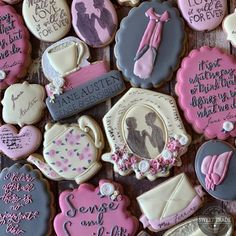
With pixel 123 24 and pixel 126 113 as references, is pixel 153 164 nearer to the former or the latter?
pixel 126 113

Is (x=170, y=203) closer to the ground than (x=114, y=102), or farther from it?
closer to the ground

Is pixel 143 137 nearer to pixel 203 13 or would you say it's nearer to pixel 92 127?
pixel 92 127

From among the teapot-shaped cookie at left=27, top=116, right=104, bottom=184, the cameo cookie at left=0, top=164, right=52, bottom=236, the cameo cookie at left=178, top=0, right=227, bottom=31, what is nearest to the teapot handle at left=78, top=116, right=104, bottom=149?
the teapot-shaped cookie at left=27, top=116, right=104, bottom=184

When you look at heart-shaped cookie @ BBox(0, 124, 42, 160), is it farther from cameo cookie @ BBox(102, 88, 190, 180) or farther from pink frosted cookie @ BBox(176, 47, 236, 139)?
pink frosted cookie @ BBox(176, 47, 236, 139)

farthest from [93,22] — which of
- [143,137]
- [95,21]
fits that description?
[143,137]

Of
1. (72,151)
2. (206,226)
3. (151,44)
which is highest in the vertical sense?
(151,44)

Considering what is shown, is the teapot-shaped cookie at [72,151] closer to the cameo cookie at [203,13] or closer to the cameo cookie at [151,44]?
the cameo cookie at [151,44]

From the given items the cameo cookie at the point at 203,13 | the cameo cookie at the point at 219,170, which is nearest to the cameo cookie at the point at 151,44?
the cameo cookie at the point at 203,13
